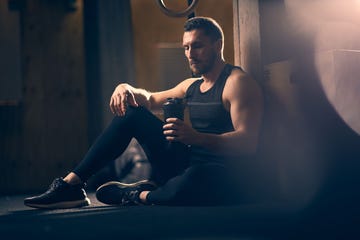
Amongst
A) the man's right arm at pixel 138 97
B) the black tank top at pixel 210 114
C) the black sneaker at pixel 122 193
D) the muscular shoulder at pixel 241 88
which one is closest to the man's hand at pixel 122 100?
the man's right arm at pixel 138 97

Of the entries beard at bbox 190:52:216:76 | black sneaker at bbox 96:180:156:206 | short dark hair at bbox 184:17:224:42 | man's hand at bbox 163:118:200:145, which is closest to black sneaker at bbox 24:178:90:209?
black sneaker at bbox 96:180:156:206

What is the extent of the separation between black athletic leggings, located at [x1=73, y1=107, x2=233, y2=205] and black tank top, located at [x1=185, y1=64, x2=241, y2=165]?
108mm

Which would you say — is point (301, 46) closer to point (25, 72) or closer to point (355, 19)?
point (355, 19)

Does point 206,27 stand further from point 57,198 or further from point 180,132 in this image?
point 57,198

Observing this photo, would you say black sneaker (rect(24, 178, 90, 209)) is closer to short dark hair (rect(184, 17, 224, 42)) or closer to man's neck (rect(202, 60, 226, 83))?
man's neck (rect(202, 60, 226, 83))

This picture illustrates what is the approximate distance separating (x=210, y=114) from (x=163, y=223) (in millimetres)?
974

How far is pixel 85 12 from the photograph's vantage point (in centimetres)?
618

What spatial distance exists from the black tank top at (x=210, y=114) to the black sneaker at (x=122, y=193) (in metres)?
0.34

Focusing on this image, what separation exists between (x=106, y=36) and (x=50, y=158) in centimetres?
110

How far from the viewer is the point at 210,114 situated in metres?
4.34

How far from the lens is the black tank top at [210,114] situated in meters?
4.31

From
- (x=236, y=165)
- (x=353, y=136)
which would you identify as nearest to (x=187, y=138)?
(x=236, y=165)

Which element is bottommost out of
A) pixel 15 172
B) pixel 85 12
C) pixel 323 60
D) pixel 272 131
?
pixel 15 172

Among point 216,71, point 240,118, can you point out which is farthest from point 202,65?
point 240,118
